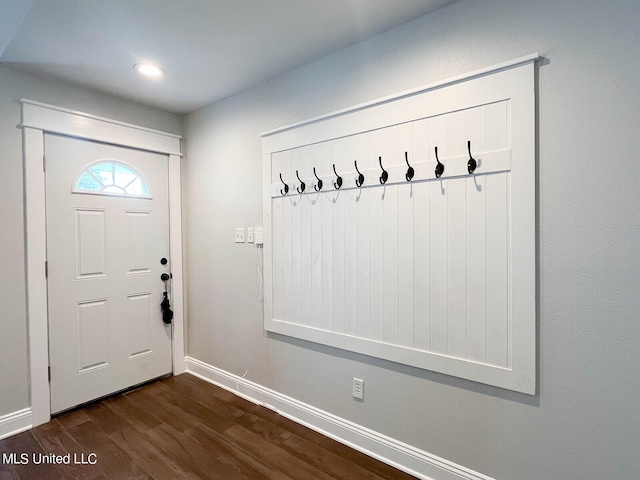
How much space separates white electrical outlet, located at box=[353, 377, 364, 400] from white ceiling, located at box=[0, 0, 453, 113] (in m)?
1.96

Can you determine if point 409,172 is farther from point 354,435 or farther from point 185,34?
point 354,435

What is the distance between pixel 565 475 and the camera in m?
1.34

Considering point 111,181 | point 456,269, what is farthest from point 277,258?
point 111,181

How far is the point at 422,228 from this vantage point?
1.65 metres

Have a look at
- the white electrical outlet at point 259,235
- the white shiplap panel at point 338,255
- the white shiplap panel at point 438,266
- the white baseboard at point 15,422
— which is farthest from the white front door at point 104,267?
the white shiplap panel at point 438,266

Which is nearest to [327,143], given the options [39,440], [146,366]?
[146,366]

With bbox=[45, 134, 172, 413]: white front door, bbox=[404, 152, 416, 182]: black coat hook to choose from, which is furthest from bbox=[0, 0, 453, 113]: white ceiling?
bbox=[404, 152, 416, 182]: black coat hook

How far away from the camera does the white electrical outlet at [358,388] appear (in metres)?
1.90

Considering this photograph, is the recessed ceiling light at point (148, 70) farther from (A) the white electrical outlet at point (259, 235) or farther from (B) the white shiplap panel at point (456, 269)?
(B) the white shiplap panel at point (456, 269)

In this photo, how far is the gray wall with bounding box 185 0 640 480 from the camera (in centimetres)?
122

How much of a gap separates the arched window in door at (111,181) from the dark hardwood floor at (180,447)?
1.61 meters

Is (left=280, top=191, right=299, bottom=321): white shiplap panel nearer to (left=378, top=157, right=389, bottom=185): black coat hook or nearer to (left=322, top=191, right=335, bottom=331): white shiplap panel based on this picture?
(left=322, top=191, right=335, bottom=331): white shiplap panel

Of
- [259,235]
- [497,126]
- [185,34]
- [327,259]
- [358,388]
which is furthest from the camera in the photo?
[259,235]

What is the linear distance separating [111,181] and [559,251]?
2918 mm
